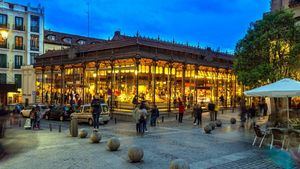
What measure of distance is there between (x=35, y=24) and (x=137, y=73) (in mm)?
30248

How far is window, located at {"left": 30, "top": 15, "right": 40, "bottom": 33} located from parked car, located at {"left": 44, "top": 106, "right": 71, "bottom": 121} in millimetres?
25349

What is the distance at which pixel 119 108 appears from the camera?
103 feet

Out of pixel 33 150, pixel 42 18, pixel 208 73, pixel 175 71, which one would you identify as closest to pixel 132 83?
pixel 175 71


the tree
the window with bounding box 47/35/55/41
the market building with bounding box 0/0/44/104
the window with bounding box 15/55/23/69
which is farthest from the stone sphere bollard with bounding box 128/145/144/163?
the window with bounding box 47/35/55/41

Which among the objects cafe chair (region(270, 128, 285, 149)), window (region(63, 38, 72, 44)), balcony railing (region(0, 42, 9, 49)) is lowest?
cafe chair (region(270, 128, 285, 149))

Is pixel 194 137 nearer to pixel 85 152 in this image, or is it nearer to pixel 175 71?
pixel 85 152

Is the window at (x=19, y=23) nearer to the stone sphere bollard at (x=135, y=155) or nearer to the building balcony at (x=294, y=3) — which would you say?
the building balcony at (x=294, y=3)

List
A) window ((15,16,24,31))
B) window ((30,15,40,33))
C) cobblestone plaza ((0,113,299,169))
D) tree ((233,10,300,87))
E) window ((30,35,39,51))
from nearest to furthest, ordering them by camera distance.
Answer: cobblestone plaza ((0,113,299,169)), tree ((233,10,300,87)), window ((15,16,24,31)), window ((30,35,39,51)), window ((30,15,40,33))

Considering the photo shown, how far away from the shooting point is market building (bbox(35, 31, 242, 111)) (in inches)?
1209

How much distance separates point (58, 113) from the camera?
30.4m

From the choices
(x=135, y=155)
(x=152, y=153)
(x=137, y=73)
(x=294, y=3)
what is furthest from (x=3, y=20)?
(x=135, y=155)

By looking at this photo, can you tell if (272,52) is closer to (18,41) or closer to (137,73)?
(137,73)

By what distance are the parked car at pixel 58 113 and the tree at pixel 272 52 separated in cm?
1608

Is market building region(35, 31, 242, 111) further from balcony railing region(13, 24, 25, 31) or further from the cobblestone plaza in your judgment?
the cobblestone plaza
